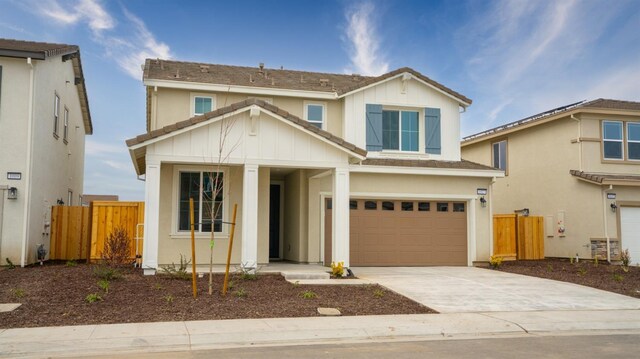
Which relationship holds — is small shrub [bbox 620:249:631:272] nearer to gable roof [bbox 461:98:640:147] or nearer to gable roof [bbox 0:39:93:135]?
gable roof [bbox 461:98:640:147]

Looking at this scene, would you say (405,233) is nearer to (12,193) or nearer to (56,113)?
(12,193)

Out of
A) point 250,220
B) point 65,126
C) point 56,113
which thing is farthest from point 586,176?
point 65,126

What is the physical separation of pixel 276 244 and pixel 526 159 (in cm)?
1179

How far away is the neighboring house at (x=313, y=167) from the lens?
569 inches

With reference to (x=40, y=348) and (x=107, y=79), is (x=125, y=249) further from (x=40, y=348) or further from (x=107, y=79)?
(x=40, y=348)

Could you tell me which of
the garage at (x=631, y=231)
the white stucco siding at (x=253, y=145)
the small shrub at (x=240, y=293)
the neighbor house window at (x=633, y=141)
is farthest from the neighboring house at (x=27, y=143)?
the neighbor house window at (x=633, y=141)

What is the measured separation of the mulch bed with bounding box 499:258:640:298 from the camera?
49.2 ft

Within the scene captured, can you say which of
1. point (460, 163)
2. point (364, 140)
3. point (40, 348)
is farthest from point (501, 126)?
point (40, 348)

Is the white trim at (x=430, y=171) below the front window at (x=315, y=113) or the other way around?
below

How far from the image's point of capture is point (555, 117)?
21922 millimetres

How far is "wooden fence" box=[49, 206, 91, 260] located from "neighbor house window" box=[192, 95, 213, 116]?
15.2 ft

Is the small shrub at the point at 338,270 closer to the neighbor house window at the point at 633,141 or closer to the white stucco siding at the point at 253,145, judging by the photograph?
the white stucco siding at the point at 253,145

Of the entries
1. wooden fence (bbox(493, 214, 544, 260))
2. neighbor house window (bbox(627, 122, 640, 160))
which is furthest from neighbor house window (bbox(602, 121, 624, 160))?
wooden fence (bbox(493, 214, 544, 260))

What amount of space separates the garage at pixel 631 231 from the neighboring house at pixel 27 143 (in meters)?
19.7
